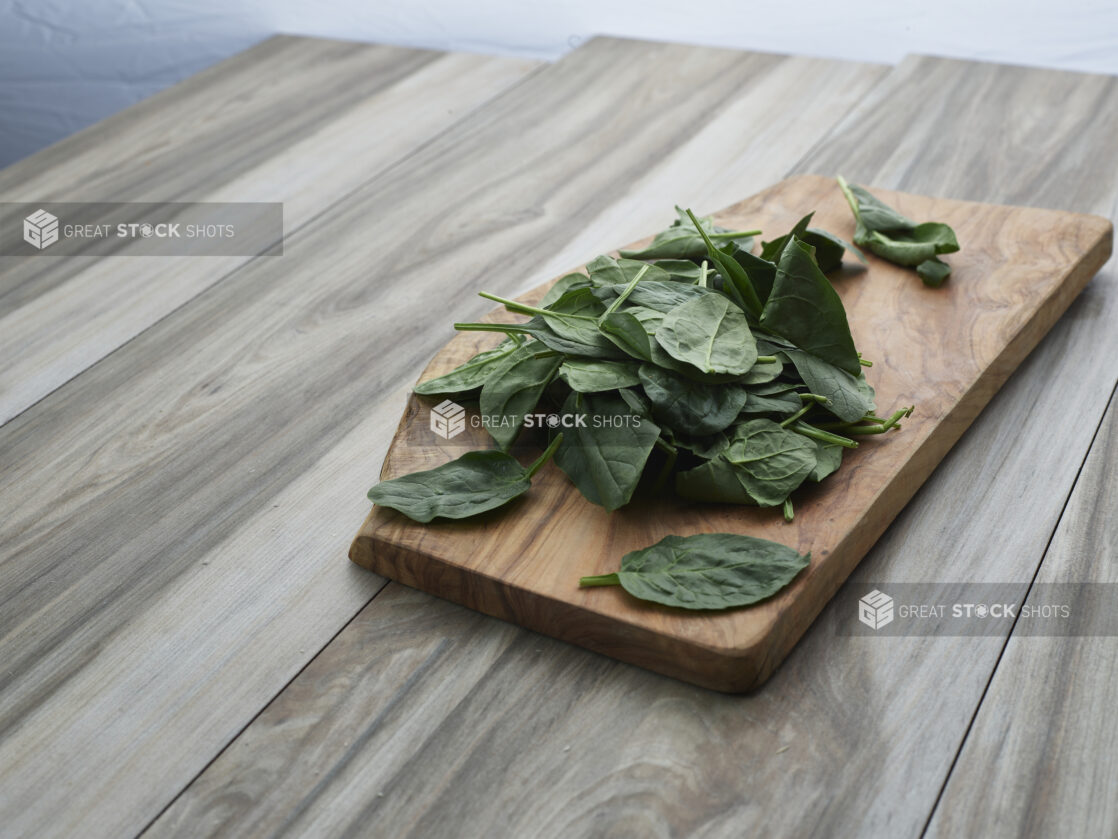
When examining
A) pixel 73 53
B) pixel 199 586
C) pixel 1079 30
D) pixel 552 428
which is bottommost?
pixel 73 53

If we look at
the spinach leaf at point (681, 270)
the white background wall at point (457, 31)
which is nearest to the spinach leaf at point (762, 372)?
the spinach leaf at point (681, 270)

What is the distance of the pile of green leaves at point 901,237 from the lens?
0.94 metres

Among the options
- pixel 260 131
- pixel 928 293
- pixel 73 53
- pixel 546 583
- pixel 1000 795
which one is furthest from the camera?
pixel 73 53

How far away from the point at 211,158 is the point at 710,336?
2.96ft

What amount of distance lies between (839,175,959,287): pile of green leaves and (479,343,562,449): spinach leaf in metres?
0.37

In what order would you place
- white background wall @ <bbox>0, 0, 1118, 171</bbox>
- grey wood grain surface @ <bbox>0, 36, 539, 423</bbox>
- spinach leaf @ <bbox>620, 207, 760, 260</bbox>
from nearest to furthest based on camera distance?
spinach leaf @ <bbox>620, 207, 760, 260</bbox>, grey wood grain surface @ <bbox>0, 36, 539, 423</bbox>, white background wall @ <bbox>0, 0, 1118, 171</bbox>

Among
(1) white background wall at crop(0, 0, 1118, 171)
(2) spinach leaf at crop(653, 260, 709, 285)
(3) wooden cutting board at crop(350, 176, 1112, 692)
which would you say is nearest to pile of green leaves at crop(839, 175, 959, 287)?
(3) wooden cutting board at crop(350, 176, 1112, 692)

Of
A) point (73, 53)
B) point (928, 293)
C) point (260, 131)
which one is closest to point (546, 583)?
point (928, 293)

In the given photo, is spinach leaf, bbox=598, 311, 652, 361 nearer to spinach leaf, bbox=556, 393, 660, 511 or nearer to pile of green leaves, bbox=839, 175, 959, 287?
spinach leaf, bbox=556, 393, 660, 511

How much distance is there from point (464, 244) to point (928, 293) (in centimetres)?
48

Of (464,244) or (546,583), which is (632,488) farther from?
(464,244)

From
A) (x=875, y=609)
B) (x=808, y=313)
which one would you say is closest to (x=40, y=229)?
(x=808, y=313)

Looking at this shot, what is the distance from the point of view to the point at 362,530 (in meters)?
0.72

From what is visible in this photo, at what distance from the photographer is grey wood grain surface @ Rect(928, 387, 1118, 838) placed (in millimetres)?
548
